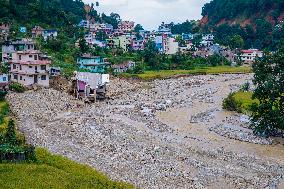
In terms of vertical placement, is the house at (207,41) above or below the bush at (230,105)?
above

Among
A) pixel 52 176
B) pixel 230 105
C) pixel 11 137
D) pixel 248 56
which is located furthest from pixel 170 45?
pixel 52 176

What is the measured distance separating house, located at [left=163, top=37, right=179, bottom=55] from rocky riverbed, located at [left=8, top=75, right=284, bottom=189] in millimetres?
36034

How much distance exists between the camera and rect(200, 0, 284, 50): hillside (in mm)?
95062

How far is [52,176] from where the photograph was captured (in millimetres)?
20031

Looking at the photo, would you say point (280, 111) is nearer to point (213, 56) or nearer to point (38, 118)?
point (38, 118)

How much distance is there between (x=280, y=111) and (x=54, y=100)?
62.3 feet

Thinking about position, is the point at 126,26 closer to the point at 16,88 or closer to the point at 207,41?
the point at 207,41

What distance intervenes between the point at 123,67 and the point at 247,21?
59065 millimetres

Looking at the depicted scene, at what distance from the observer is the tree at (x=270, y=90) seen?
2916 cm

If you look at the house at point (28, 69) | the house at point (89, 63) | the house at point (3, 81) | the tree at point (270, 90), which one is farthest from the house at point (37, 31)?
the tree at point (270, 90)

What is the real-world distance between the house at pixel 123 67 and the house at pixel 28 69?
16.5m

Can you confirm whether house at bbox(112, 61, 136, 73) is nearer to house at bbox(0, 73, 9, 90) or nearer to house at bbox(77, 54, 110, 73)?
house at bbox(77, 54, 110, 73)

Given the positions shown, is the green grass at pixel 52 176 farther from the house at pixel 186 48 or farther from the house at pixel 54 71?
the house at pixel 186 48

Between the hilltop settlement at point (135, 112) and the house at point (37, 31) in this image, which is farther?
the house at point (37, 31)
